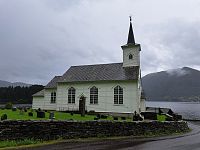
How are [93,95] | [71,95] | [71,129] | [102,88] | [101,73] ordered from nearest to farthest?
[71,129], [102,88], [93,95], [101,73], [71,95]

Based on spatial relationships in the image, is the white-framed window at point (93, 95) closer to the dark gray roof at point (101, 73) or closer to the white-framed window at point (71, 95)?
the dark gray roof at point (101, 73)

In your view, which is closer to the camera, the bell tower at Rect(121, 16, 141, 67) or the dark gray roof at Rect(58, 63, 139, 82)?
the dark gray roof at Rect(58, 63, 139, 82)

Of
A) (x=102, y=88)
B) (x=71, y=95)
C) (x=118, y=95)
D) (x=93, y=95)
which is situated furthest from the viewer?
(x=71, y=95)

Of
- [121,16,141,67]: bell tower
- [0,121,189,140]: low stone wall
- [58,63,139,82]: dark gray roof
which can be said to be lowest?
[0,121,189,140]: low stone wall

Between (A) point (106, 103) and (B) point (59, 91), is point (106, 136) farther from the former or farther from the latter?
(B) point (59, 91)

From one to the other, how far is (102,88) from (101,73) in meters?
3.08

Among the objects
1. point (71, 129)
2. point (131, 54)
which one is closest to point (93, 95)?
point (131, 54)

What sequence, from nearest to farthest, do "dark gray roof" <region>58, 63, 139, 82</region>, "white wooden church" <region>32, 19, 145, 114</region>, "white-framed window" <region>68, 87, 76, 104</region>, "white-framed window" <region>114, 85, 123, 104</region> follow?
1. "white wooden church" <region>32, 19, 145, 114</region>
2. "white-framed window" <region>114, 85, 123, 104</region>
3. "dark gray roof" <region>58, 63, 139, 82</region>
4. "white-framed window" <region>68, 87, 76, 104</region>

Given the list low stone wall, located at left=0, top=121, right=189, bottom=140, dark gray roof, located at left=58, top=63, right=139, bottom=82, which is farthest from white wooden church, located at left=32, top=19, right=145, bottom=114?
low stone wall, located at left=0, top=121, right=189, bottom=140

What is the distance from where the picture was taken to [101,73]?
139ft

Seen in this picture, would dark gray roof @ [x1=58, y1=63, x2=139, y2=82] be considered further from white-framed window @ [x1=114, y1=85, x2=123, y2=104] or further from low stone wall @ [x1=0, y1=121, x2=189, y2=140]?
low stone wall @ [x1=0, y1=121, x2=189, y2=140]

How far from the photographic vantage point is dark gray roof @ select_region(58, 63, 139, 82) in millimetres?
39719

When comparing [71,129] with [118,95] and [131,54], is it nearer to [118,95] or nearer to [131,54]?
[118,95]

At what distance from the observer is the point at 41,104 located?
46.4 m
